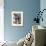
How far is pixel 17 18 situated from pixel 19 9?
352 millimetres

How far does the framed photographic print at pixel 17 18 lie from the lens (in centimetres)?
526

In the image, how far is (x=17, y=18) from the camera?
209 inches

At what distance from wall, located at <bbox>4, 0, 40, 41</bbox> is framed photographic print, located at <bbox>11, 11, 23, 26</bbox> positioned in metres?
0.12

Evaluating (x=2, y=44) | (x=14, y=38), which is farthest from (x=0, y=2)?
(x=2, y=44)

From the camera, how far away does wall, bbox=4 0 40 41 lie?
5.23 metres

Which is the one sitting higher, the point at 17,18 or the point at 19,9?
the point at 19,9

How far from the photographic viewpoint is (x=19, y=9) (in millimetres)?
5258

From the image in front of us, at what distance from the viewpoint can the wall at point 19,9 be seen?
17.2ft

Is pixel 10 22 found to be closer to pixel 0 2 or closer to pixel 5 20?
pixel 5 20

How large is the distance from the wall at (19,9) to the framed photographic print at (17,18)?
12cm

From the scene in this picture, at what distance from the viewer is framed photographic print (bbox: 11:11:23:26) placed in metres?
5.26

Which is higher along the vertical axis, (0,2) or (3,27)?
(0,2)

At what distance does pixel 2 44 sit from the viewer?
146 inches

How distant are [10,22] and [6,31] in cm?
37
